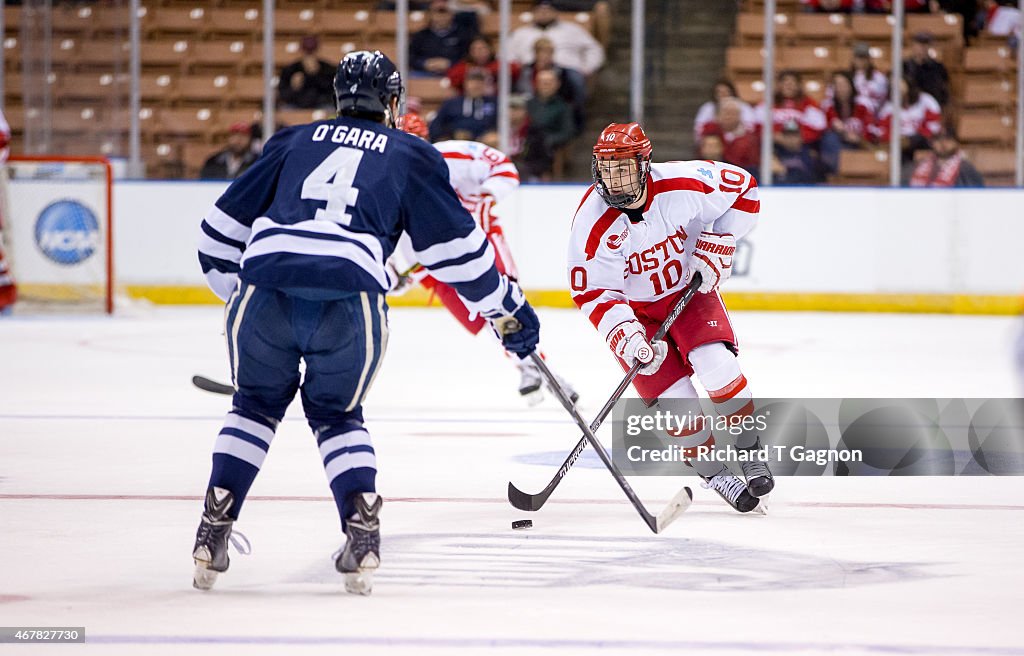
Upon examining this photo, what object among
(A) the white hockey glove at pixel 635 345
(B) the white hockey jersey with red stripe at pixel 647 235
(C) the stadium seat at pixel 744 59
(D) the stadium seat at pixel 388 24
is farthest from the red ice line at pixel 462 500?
(D) the stadium seat at pixel 388 24

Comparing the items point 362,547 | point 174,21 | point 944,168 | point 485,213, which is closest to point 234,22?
point 174,21

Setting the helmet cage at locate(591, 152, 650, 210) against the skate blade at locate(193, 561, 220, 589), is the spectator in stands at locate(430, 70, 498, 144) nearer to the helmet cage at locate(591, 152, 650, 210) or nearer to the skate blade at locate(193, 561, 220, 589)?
the helmet cage at locate(591, 152, 650, 210)

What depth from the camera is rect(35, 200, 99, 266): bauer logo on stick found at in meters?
9.71

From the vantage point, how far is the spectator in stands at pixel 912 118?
394 inches

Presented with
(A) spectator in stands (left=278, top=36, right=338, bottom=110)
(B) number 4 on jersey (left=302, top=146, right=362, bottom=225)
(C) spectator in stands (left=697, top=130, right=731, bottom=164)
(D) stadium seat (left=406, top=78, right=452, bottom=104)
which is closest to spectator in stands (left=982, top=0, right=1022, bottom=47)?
(C) spectator in stands (left=697, top=130, right=731, bottom=164)

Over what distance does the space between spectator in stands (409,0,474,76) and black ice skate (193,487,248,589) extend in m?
7.84

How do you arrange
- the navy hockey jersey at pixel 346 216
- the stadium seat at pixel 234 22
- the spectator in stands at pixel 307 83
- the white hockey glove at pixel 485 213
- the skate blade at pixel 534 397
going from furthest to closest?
the stadium seat at pixel 234 22 → the spectator in stands at pixel 307 83 → the white hockey glove at pixel 485 213 → the skate blade at pixel 534 397 → the navy hockey jersey at pixel 346 216

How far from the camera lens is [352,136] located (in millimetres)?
2912

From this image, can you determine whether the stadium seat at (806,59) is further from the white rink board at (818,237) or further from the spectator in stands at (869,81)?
the white rink board at (818,237)

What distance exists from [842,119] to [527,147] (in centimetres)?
211

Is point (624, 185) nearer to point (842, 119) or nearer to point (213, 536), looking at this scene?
point (213, 536)

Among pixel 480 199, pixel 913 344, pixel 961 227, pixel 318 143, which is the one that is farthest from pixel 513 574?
pixel 961 227

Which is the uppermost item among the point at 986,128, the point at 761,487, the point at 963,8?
the point at 963,8

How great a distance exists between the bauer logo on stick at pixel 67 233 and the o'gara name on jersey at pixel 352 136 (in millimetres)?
7156
